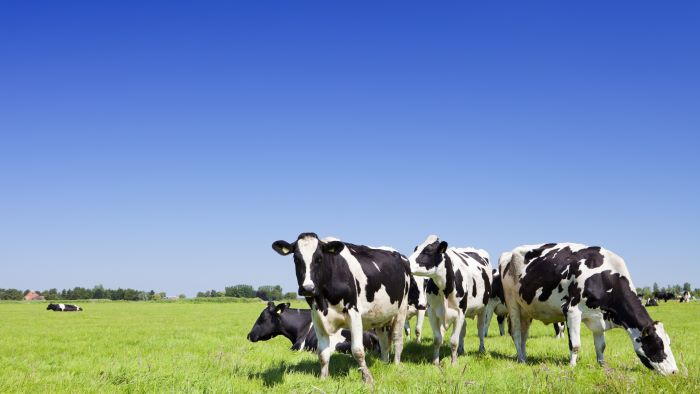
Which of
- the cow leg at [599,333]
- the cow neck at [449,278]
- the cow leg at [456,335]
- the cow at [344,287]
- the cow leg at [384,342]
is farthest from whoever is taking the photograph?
the cow neck at [449,278]

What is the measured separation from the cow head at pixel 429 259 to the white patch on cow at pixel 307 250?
10.7 feet

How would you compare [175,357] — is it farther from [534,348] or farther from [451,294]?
[534,348]

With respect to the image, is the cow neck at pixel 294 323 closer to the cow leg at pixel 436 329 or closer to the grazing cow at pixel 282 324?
the grazing cow at pixel 282 324

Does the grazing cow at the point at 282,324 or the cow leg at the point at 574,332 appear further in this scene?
the grazing cow at the point at 282,324

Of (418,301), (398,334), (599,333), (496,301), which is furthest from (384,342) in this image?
(496,301)

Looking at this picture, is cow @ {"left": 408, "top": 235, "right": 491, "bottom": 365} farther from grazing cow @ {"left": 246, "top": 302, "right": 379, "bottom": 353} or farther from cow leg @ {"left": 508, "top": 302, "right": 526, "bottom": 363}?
grazing cow @ {"left": 246, "top": 302, "right": 379, "bottom": 353}

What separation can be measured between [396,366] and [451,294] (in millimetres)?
2585

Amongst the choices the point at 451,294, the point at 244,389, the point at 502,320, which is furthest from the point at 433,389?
the point at 502,320

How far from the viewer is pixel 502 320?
19.6 meters

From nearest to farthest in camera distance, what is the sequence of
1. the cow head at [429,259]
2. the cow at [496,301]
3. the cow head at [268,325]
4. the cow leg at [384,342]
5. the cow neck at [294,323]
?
the cow head at [429,259]
the cow leg at [384,342]
the cow neck at [294,323]
the cow head at [268,325]
the cow at [496,301]

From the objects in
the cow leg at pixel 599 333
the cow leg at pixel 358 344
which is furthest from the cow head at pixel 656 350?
the cow leg at pixel 358 344

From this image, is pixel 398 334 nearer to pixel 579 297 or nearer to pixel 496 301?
pixel 579 297

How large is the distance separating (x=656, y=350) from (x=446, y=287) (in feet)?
13.4

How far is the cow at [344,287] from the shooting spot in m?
8.82
